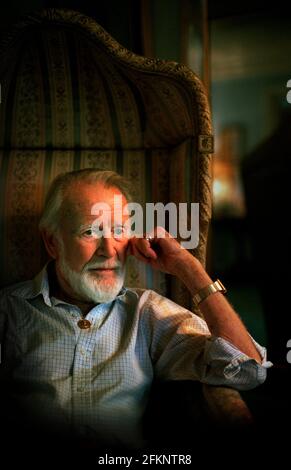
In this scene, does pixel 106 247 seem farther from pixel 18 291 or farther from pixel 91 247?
pixel 18 291

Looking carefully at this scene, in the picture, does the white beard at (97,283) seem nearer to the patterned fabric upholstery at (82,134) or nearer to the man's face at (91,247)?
the man's face at (91,247)

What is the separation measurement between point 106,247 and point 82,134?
0.49 metres

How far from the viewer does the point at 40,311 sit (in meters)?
1.17

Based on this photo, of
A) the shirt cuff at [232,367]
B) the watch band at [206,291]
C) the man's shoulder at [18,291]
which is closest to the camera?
the shirt cuff at [232,367]

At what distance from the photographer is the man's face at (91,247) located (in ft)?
3.76

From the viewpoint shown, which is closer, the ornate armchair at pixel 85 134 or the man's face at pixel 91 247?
the man's face at pixel 91 247

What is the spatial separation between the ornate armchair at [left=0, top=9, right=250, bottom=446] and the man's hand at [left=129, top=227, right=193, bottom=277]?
3.1 inches

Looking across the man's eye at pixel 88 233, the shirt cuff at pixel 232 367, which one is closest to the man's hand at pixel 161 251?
the man's eye at pixel 88 233

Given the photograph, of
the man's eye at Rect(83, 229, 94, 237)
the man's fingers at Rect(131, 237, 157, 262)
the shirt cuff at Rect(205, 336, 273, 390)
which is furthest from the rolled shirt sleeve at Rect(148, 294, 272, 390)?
the man's eye at Rect(83, 229, 94, 237)

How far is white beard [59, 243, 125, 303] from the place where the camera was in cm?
114

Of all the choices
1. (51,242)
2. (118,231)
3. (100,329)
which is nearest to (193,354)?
(100,329)

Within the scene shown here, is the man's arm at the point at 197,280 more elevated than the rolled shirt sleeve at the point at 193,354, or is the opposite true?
the man's arm at the point at 197,280

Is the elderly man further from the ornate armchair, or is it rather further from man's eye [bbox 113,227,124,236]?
the ornate armchair

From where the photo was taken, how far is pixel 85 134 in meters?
1.45
